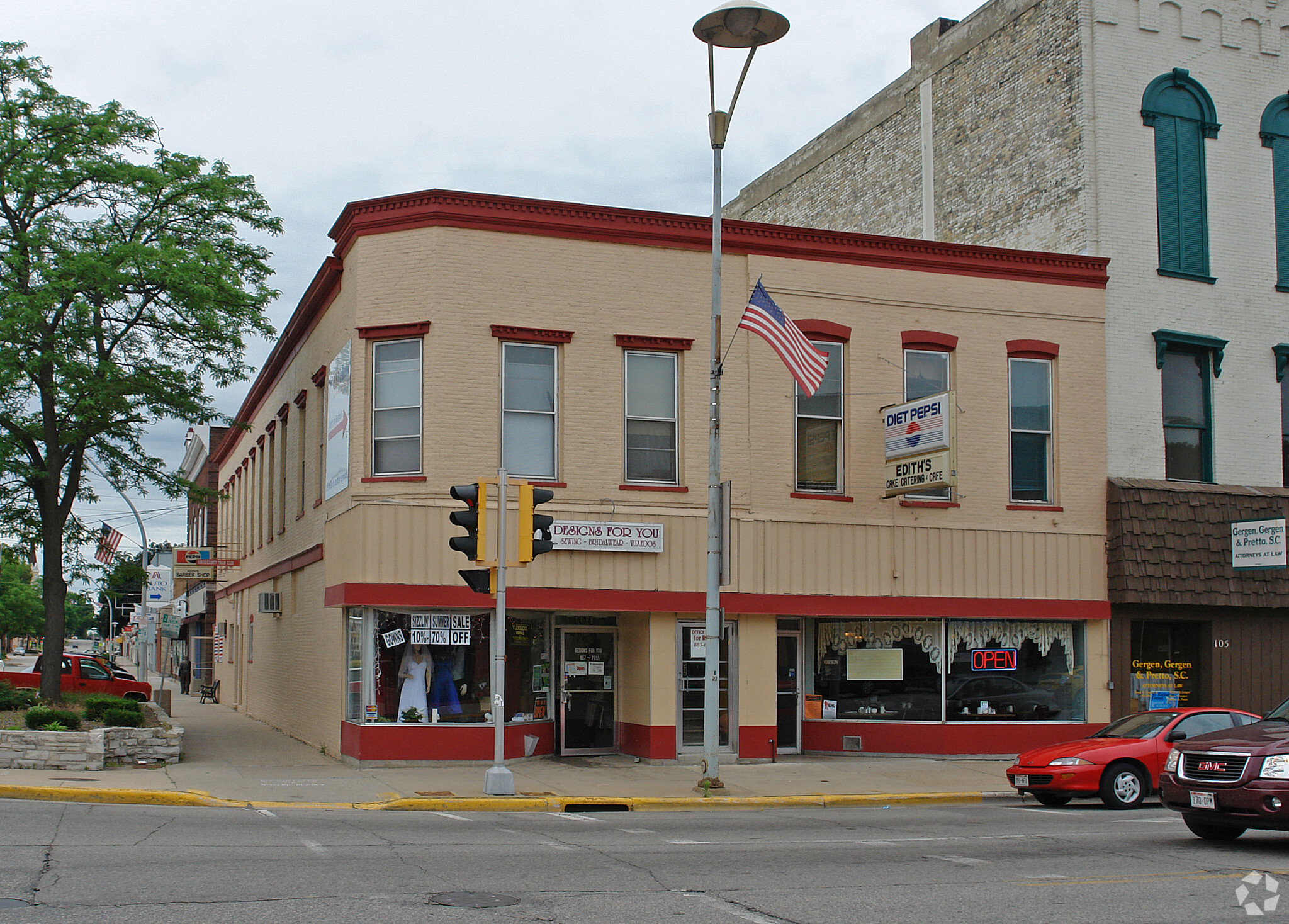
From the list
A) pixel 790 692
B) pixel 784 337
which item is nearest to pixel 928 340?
pixel 784 337

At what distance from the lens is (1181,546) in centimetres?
2184

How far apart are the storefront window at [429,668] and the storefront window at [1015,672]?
294 inches

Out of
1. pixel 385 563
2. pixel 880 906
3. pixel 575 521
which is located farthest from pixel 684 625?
pixel 880 906

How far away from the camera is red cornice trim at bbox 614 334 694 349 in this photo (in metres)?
19.7

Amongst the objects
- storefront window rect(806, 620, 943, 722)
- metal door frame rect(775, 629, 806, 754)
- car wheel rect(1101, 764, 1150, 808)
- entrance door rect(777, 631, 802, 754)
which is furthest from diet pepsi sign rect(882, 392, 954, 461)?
car wheel rect(1101, 764, 1150, 808)

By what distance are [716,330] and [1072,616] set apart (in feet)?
29.3

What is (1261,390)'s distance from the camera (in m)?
23.2

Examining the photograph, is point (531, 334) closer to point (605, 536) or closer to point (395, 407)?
point (395, 407)

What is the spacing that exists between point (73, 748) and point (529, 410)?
25.5ft

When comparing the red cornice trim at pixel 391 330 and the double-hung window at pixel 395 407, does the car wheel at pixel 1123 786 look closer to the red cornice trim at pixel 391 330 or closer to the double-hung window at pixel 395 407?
the double-hung window at pixel 395 407

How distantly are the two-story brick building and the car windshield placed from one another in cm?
438

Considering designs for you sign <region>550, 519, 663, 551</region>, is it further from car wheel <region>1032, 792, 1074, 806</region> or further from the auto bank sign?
car wheel <region>1032, 792, 1074, 806</region>

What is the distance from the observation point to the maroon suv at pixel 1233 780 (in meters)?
10.7

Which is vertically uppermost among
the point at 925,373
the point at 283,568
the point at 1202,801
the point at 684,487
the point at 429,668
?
the point at 925,373
